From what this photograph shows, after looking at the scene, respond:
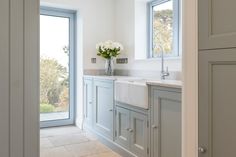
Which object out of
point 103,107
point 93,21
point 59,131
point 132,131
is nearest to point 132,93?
point 132,131

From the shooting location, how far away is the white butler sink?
2402mm


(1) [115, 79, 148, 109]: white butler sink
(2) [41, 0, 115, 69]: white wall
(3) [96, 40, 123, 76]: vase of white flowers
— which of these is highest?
(2) [41, 0, 115, 69]: white wall

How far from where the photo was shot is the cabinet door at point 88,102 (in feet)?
12.7

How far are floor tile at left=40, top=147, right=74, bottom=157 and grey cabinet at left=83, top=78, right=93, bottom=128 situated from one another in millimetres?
764

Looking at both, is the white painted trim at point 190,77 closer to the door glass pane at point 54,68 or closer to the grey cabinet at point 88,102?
the grey cabinet at point 88,102

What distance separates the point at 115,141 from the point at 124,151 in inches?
10.2

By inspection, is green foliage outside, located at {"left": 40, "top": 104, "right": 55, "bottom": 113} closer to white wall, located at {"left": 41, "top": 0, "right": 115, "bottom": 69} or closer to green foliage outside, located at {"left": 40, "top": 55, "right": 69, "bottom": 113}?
green foliage outside, located at {"left": 40, "top": 55, "right": 69, "bottom": 113}

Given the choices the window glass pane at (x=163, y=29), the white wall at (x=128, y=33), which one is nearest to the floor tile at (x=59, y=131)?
the white wall at (x=128, y=33)

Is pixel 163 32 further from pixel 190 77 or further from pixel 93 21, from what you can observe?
pixel 190 77
